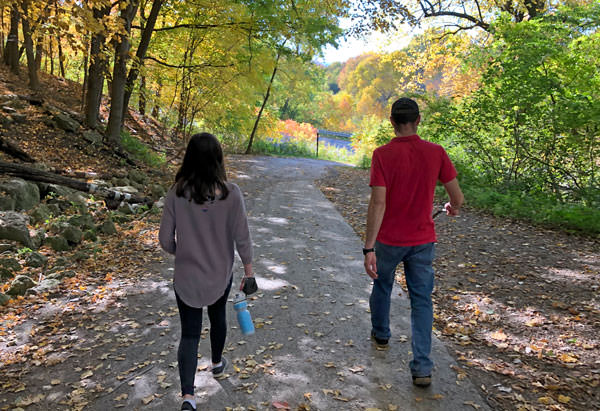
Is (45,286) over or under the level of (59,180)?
under

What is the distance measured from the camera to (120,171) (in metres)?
11.2

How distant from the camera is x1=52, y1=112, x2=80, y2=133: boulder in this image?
480 inches

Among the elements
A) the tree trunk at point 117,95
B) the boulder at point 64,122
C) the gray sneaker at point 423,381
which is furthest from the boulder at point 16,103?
the gray sneaker at point 423,381

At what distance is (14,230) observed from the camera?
6.27m

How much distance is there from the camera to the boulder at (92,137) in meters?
12.3

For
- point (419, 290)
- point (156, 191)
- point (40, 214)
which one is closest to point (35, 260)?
point (40, 214)

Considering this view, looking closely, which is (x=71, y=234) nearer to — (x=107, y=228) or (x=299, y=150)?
(x=107, y=228)

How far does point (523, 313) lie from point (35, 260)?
6.23 meters

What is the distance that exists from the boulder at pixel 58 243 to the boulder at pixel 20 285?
4.21ft

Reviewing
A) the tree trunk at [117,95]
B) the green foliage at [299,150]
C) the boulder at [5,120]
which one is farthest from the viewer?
the green foliage at [299,150]

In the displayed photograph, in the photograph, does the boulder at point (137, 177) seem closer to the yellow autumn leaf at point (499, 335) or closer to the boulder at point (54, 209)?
the boulder at point (54, 209)

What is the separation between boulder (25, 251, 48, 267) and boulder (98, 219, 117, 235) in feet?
5.25

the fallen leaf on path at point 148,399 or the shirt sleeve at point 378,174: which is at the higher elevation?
the shirt sleeve at point 378,174

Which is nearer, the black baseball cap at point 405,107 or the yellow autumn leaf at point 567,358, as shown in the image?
the black baseball cap at point 405,107
